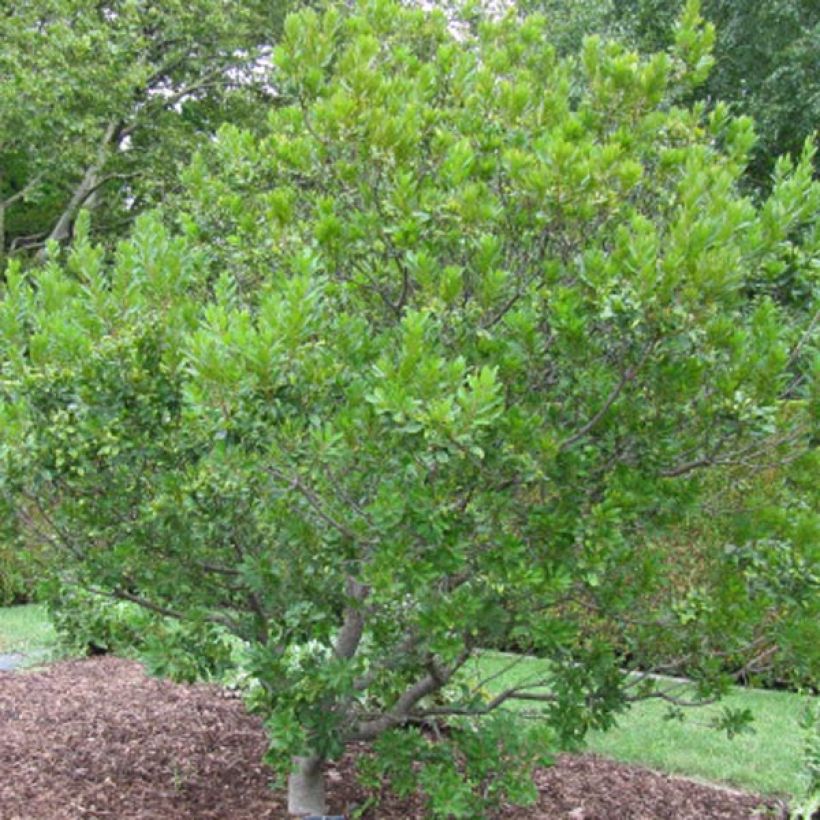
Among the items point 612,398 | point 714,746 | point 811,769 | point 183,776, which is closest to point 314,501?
point 612,398

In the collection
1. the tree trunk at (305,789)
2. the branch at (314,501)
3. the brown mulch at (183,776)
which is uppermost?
the branch at (314,501)

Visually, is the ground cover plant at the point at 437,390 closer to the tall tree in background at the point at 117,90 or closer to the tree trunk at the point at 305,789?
the tree trunk at the point at 305,789

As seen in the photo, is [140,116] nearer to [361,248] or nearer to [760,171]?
[760,171]

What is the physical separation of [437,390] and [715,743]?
4665mm

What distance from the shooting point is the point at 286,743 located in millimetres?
3684

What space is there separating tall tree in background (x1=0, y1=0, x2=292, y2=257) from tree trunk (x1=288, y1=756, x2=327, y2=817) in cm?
1177

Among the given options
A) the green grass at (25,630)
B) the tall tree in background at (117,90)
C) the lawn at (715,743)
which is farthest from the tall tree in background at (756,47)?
the green grass at (25,630)

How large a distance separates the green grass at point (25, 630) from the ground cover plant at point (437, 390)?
482cm

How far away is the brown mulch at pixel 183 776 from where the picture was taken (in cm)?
464

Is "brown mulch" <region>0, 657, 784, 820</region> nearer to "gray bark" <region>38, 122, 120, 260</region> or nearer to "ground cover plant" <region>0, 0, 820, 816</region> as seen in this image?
"ground cover plant" <region>0, 0, 820, 816</region>

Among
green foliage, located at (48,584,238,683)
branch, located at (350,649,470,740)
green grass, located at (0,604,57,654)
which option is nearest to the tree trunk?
branch, located at (350,649,470,740)

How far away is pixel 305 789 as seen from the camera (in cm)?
450

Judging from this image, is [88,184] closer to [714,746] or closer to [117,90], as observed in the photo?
[117,90]

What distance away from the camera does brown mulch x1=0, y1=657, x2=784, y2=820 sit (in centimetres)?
464
